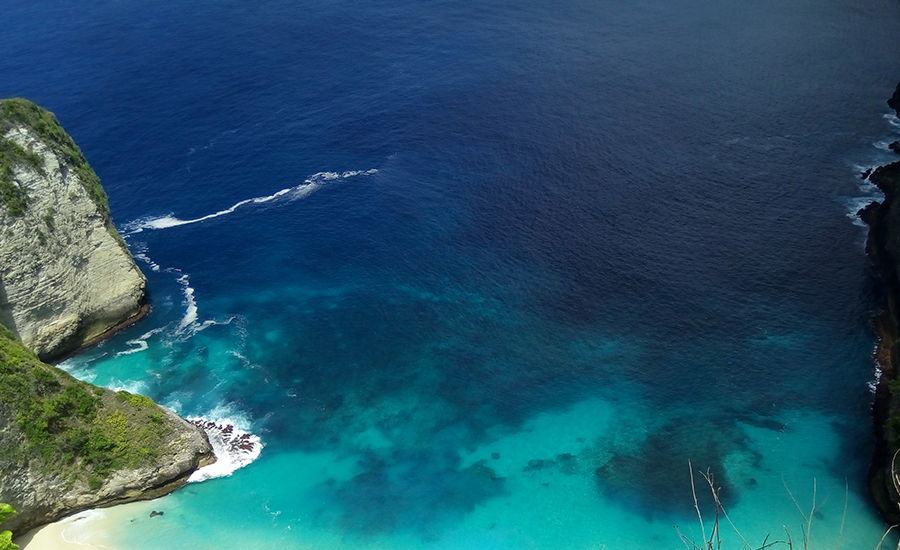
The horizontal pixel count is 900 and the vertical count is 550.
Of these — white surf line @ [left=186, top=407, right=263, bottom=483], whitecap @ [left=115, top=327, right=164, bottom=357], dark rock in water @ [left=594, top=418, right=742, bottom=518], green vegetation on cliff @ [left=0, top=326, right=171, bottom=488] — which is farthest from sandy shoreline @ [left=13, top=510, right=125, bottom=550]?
dark rock in water @ [left=594, top=418, right=742, bottom=518]

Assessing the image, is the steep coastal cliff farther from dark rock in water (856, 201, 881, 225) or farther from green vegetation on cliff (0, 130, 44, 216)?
green vegetation on cliff (0, 130, 44, 216)

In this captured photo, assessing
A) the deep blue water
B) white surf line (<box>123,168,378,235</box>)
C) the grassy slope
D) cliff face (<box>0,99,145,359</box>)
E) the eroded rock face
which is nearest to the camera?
the deep blue water

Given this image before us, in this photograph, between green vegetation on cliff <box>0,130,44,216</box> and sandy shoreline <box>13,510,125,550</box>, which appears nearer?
sandy shoreline <box>13,510,125,550</box>

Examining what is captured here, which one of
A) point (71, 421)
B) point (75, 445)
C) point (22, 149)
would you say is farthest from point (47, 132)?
point (75, 445)

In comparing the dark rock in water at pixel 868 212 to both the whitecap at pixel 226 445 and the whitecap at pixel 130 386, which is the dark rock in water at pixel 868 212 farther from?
the whitecap at pixel 130 386

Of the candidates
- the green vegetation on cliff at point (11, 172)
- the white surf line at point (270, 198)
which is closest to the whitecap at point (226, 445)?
the green vegetation on cliff at point (11, 172)

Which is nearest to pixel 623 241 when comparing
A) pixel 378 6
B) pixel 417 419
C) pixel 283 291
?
pixel 417 419

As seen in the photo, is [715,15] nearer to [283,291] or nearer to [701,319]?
[701,319]
